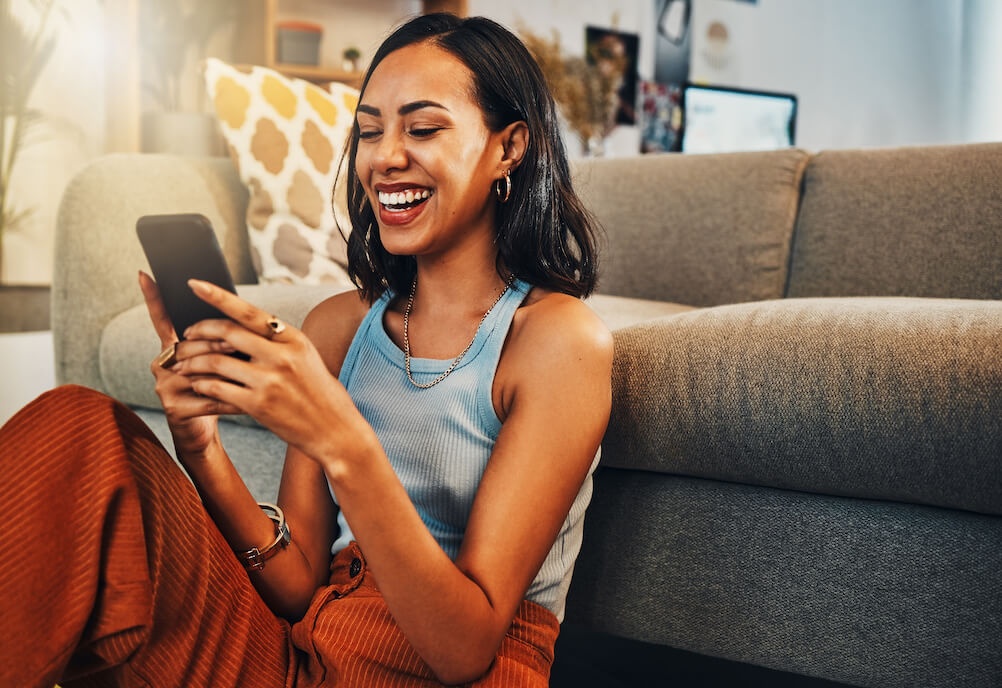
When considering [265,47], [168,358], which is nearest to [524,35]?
[265,47]

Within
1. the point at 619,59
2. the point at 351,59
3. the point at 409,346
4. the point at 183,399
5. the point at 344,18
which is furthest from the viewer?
the point at 619,59

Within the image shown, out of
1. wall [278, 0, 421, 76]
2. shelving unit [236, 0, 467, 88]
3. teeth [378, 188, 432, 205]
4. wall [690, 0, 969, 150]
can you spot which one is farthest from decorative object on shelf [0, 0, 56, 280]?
wall [690, 0, 969, 150]

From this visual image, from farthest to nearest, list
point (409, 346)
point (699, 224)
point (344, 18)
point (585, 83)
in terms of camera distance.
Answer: point (585, 83) → point (344, 18) → point (699, 224) → point (409, 346)

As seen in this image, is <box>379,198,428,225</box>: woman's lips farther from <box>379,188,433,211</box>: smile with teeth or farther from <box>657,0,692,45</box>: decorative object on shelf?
<box>657,0,692,45</box>: decorative object on shelf

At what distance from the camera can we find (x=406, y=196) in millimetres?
858

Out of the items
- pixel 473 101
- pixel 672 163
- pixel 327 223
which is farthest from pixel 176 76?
pixel 473 101

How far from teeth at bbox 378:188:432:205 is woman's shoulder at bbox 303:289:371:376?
180 millimetres

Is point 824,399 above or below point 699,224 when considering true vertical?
below

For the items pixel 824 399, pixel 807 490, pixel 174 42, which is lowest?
pixel 807 490

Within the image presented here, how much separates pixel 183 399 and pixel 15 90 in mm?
2694

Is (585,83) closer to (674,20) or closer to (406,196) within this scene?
(674,20)

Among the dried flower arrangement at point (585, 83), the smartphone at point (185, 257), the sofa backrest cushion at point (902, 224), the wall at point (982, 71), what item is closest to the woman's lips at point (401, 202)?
the smartphone at point (185, 257)

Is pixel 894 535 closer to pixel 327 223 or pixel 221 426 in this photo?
pixel 221 426

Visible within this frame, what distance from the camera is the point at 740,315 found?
1.09 m
